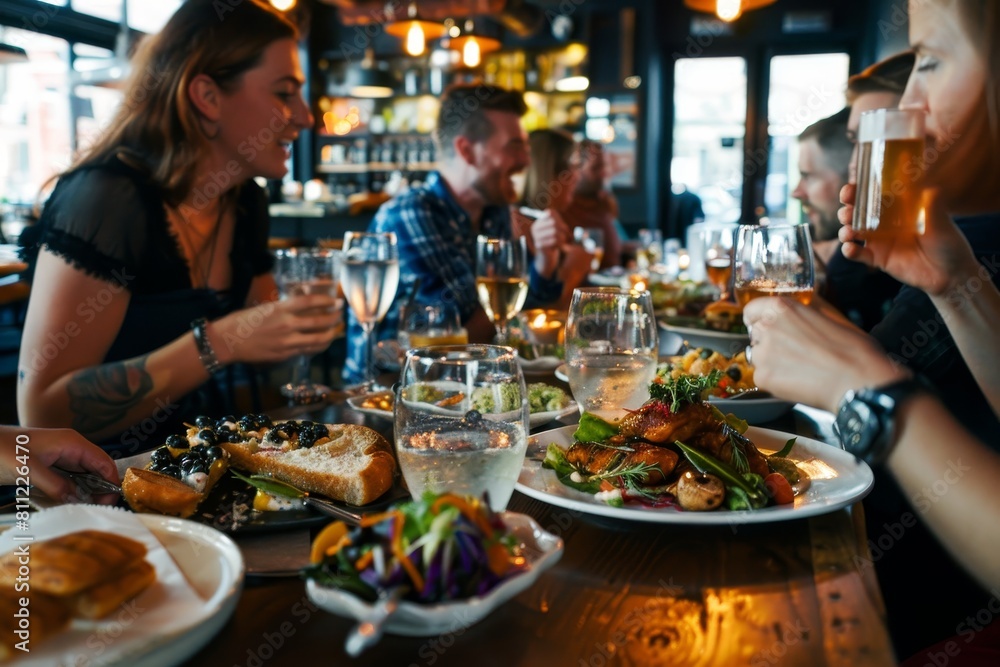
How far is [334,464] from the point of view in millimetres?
1001

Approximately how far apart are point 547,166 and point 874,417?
464 centimetres

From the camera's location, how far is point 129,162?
2006 mm

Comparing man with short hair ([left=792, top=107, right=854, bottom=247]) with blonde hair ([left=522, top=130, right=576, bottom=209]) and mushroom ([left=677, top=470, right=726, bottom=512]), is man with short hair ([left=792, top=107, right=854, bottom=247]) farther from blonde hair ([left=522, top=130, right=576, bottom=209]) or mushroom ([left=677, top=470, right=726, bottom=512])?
mushroom ([left=677, top=470, right=726, bottom=512])

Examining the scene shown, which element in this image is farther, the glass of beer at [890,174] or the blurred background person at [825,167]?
the blurred background person at [825,167]

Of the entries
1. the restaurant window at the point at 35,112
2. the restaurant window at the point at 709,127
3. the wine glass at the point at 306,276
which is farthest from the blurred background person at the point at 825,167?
the restaurant window at the point at 35,112

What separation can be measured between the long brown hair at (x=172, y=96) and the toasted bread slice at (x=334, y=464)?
1.25m

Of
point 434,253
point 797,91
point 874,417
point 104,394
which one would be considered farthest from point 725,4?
point 797,91

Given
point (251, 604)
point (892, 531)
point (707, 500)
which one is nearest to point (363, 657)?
point (251, 604)

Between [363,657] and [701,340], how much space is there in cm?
166

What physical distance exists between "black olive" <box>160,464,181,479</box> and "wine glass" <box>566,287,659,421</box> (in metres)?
0.62

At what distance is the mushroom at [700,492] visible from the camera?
927mm

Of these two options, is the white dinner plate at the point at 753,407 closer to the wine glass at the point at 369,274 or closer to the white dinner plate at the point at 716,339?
the white dinner plate at the point at 716,339

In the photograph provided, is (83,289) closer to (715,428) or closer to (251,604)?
(251,604)

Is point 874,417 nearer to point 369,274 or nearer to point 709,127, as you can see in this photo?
point 369,274
